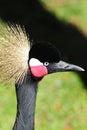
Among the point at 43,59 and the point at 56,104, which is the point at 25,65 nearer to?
the point at 43,59

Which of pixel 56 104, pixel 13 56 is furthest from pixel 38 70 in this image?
pixel 56 104

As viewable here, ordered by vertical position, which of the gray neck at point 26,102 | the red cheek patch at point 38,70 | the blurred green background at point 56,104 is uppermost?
the red cheek patch at point 38,70

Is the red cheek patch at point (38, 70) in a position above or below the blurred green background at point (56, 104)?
above

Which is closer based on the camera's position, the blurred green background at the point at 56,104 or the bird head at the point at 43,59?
the bird head at the point at 43,59

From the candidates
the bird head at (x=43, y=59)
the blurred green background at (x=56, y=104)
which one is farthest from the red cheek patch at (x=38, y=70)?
the blurred green background at (x=56, y=104)

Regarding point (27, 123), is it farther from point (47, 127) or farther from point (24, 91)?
point (47, 127)

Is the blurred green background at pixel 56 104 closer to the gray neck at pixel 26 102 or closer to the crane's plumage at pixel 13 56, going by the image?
the gray neck at pixel 26 102

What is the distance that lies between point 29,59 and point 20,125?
1.49 feet

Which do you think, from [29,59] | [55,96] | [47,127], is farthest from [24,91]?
[55,96]

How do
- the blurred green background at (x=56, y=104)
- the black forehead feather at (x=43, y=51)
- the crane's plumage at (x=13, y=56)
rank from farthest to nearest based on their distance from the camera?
the blurred green background at (x=56, y=104) < the crane's plumage at (x=13, y=56) < the black forehead feather at (x=43, y=51)

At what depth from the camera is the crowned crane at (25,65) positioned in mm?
3268

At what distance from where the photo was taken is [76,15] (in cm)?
685

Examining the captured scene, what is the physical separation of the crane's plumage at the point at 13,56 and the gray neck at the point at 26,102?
0.06 meters

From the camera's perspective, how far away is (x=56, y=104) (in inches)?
208
